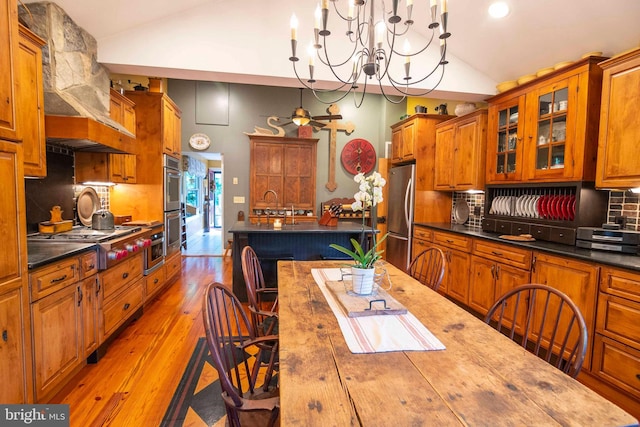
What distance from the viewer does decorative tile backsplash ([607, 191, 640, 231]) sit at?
2.42 metres

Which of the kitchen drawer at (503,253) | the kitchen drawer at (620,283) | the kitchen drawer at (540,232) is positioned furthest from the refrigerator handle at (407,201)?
the kitchen drawer at (620,283)

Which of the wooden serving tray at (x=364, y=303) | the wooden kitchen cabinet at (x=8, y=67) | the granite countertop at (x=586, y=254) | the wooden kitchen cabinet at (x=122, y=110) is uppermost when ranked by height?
the wooden kitchen cabinet at (x=122, y=110)

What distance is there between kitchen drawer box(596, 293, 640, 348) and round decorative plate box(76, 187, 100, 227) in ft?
14.2

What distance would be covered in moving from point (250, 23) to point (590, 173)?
11.1ft

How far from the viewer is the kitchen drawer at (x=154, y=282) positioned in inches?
130

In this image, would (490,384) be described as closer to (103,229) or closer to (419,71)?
(103,229)

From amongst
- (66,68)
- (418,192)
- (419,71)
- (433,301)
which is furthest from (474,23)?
(66,68)

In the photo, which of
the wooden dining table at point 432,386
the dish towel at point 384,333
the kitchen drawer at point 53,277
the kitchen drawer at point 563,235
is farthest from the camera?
the kitchen drawer at point 563,235

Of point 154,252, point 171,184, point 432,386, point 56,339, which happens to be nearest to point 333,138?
point 171,184

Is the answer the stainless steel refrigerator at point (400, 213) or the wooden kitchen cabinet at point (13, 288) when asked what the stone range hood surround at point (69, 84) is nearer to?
the wooden kitchen cabinet at point (13, 288)

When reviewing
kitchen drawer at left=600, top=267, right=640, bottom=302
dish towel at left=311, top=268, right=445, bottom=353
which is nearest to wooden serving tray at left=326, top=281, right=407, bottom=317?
dish towel at left=311, top=268, right=445, bottom=353

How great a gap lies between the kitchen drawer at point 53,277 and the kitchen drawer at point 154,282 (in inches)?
49.9

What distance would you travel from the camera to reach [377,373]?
94cm

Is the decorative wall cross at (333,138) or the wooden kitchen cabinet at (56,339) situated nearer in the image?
the wooden kitchen cabinet at (56,339)
